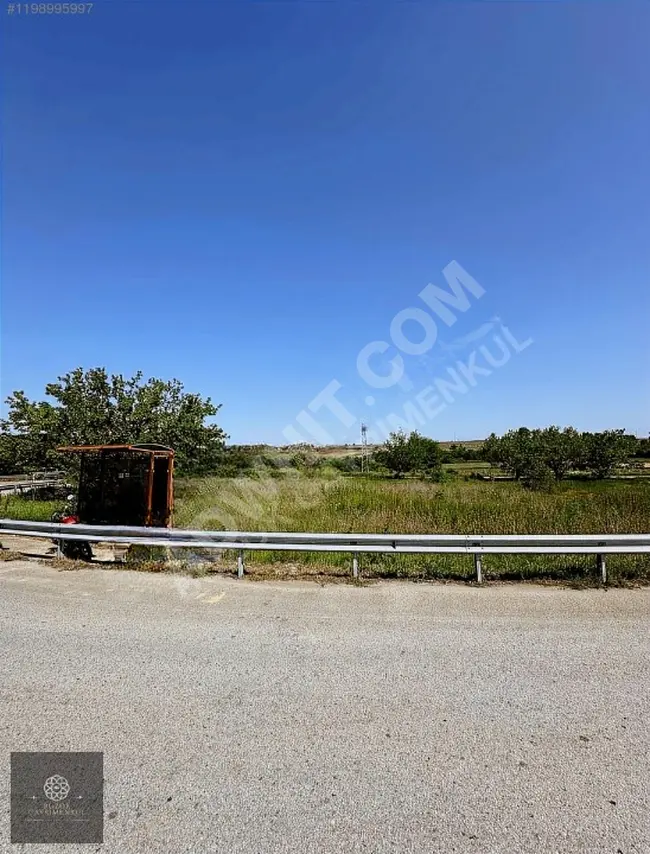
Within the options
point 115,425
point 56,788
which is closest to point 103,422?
point 115,425

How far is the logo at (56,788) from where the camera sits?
2.58m

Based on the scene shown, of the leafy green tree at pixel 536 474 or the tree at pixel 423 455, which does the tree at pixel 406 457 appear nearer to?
the tree at pixel 423 455

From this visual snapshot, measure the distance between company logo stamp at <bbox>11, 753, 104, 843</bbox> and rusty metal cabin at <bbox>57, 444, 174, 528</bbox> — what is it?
6.29 metres

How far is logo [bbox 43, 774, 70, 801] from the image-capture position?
258 centimetres

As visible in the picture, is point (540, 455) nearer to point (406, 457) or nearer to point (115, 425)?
point (406, 457)

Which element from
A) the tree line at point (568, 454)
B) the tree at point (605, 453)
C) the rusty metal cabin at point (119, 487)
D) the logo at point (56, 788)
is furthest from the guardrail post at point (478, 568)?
the tree at point (605, 453)

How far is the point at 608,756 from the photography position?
9.34 feet

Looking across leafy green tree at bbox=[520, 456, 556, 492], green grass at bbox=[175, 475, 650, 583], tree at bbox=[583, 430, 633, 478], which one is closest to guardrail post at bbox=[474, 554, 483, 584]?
green grass at bbox=[175, 475, 650, 583]

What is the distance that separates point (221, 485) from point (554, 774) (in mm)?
17488

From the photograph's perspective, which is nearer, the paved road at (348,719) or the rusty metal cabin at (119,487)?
the paved road at (348,719)

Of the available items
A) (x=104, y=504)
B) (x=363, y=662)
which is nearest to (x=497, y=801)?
(x=363, y=662)

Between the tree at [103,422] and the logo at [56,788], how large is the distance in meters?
19.5

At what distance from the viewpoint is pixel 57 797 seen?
257cm

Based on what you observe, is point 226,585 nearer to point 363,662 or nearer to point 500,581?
point 363,662
